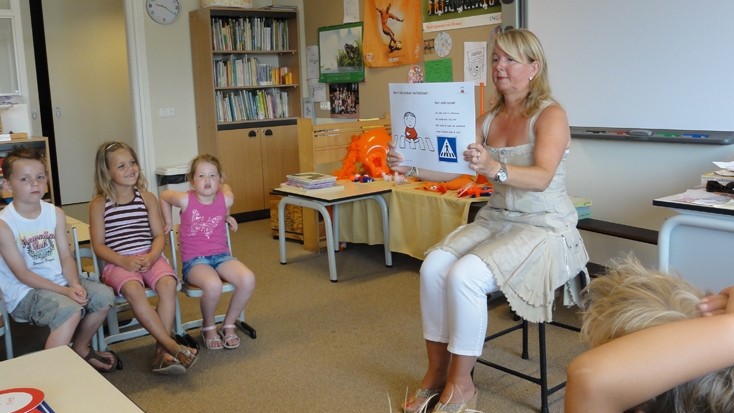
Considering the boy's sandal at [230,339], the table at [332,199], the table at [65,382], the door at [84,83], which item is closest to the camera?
the table at [65,382]

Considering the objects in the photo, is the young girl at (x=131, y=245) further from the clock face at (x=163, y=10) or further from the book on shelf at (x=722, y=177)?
the clock face at (x=163, y=10)

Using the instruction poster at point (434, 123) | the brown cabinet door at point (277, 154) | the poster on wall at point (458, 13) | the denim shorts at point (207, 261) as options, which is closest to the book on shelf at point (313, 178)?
the denim shorts at point (207, 261)

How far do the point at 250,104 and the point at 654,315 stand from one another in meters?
5.72

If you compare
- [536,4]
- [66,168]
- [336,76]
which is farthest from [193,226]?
[66,168]

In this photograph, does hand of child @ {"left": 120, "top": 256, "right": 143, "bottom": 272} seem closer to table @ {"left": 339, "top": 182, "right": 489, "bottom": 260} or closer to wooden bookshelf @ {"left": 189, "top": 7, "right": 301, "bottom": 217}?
table @ {"left": 339, "top": 182, "right": 489, "bottom": 260}

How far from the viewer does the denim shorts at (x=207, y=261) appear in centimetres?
320

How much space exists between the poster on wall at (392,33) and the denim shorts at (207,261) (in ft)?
8.10

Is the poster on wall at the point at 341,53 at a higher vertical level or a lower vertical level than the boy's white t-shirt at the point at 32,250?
higher

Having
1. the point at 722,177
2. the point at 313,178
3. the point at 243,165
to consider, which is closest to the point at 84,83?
the point at 243,165

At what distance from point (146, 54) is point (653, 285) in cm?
557

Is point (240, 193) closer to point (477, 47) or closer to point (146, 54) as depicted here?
point (146, 54)

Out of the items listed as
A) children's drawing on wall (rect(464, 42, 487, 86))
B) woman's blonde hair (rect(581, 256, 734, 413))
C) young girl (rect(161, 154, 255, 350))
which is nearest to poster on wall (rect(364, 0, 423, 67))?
children's drawing on wall (rect(464, 42, 487, 86))

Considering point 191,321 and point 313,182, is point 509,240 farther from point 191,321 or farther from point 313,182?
point 313,182

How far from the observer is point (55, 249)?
112 inches
